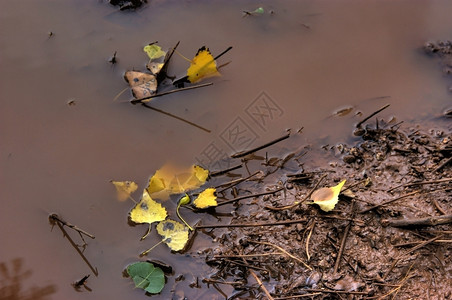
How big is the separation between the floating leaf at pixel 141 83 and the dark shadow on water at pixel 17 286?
46.6 inches

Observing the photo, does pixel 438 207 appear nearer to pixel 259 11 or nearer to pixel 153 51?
pixel 259 11

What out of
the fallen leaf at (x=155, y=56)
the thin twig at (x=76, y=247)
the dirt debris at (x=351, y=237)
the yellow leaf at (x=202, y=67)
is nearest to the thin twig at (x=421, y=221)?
the dirt debris at (x=351, y=237)

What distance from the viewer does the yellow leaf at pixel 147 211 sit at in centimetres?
219

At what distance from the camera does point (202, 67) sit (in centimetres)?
264

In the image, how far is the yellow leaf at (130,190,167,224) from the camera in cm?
219

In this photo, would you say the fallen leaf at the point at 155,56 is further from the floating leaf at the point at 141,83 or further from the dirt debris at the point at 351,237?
the dirt debris at the point at 351,237

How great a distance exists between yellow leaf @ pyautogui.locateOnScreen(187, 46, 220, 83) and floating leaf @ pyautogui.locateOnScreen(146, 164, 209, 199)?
2.12 feet

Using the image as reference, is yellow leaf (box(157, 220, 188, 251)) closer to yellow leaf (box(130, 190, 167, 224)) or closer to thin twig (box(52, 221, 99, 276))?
yellow leaf (box(130, 190, 167, 224))

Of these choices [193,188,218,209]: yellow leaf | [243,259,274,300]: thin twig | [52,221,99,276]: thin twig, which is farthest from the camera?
[193,188,218,209]: yellow leaf

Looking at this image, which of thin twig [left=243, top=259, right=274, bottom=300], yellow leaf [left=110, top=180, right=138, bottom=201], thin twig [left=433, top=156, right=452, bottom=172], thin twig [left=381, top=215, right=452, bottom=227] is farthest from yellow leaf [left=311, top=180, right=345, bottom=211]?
yellow leaf [left=110, top=180, right=138, bottom=201]

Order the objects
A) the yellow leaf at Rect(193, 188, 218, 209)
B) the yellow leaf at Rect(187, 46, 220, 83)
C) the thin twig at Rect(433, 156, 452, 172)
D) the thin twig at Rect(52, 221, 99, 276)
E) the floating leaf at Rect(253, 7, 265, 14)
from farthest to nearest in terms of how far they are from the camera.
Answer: the floating leaf at Rect(253, 7, 265, 14), the yellow leaf at Rect(187, 46, 220, 83), the thin twig at Rect(433, 156, 452, 172), the yellow leaf at Rect(193, 188, 218, 209), the thin twig at Rect(52, 221, 99, 276)

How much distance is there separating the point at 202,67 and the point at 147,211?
3.33 ft

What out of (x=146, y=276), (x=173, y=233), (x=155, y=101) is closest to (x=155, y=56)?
(x=155, y=101)

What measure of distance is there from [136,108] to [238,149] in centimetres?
71
